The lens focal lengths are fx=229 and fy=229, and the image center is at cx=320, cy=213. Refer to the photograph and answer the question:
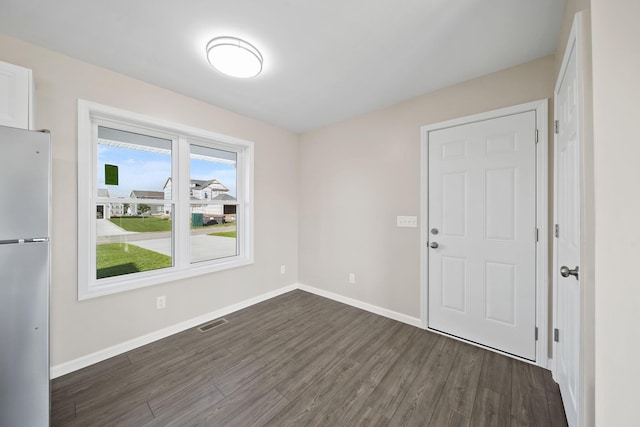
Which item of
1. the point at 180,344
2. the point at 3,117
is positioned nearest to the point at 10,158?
the point at 3,117

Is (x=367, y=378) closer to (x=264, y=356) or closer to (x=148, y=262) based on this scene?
(x=264, y=356)

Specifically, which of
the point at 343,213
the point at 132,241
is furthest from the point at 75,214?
the point at 343,213

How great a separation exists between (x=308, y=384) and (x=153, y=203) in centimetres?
234

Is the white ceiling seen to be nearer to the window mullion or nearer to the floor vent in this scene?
the window mullion

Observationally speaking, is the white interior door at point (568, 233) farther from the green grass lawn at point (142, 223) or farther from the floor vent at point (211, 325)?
the green grass lawn at point (142, 223)

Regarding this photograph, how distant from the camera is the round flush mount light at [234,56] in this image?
5.59 feet

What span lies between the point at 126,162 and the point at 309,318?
103 inches

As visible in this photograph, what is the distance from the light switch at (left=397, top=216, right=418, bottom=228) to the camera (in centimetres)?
260

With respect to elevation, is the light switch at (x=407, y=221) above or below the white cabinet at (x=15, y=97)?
below

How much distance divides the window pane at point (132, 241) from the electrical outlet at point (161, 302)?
337 mm

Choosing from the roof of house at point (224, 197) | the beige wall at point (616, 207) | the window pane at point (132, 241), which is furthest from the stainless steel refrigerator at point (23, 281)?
the beige wall at point (616, 207)

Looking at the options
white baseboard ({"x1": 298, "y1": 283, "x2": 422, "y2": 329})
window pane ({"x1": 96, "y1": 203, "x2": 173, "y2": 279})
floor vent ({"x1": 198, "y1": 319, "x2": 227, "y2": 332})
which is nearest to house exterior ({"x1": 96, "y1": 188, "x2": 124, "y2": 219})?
window pane ({"x1": 96, "y1": 203, "x2": 173, "y2": 279})

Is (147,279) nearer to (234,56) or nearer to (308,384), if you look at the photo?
(308,384)

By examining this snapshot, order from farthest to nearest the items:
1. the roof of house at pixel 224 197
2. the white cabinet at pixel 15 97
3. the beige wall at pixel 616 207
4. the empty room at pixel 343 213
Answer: the roof of house at pixel 224 197, the white cabinet at pixel 15 97, the empty room at pixel 343 213, the beige wall at pixel 616 207
